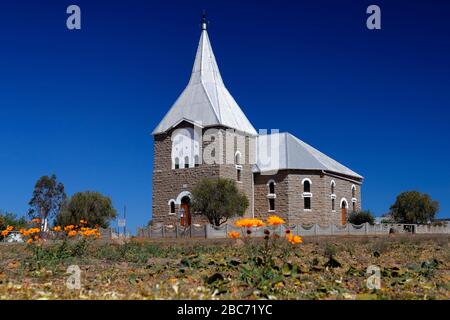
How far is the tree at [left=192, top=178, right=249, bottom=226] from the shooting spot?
4412 centimetres

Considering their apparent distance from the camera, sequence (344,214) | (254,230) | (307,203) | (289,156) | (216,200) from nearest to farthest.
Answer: (254,230), (216,200), (307,203), (289,156), (344,214)

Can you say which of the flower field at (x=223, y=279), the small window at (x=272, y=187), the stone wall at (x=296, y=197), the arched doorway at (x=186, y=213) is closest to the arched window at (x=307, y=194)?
A: the stone wall at (x=296, y=197)

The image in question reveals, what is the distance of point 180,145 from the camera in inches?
1953

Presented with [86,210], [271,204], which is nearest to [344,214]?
[271,204]

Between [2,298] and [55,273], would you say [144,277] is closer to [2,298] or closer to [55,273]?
[55,273]

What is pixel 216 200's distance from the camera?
44.2 meters

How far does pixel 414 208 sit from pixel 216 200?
33.2 m

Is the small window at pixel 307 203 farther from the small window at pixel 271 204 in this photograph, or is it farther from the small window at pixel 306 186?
the small window at pixel 271 204

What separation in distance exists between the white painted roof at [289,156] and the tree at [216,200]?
6924 millimetres

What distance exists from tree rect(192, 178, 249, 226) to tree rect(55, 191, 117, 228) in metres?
16.8

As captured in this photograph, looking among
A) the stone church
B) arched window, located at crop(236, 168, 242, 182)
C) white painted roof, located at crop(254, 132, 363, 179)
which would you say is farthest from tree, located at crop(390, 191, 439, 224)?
arched window, located at crop(236, 168, 242, 182)

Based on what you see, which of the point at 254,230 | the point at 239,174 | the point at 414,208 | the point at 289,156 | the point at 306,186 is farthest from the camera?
the point at 414,208

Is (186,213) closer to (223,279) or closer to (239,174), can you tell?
(239,174)
